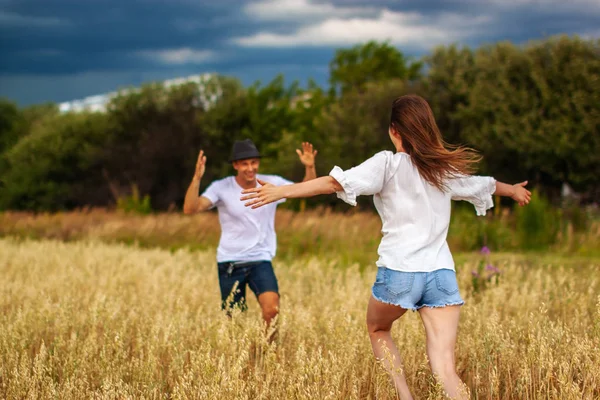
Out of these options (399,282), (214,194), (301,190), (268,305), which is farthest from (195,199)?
(399,282)

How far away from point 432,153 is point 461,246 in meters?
10.1

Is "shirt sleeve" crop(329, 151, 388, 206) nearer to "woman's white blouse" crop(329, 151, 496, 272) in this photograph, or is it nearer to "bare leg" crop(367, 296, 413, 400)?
"woman's white blouse" crop(329, 151, 496, 272)

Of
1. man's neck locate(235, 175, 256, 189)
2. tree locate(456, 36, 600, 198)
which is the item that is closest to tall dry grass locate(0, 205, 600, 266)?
man's neck locate(235, 175, 256, 189)

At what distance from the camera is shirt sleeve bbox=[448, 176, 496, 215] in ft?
12.6

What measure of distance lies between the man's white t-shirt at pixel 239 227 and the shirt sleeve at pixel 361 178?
7.47 ft

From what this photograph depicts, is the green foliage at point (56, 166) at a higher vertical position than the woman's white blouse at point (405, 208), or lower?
lower

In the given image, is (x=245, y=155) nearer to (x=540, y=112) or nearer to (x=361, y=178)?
(x=361, y=178)

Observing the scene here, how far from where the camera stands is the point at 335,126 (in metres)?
30.0

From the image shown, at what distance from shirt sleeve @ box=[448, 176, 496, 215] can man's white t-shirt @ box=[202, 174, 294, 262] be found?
222 cm

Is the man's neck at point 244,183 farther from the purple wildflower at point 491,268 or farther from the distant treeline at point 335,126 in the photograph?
the distant treeline at point 335,126

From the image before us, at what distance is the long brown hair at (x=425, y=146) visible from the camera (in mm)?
3715

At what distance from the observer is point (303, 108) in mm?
40438

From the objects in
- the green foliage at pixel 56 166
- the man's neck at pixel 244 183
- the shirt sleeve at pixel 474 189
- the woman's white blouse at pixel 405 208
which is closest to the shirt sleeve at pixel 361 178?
the woman's white blouse at pixel 405 208

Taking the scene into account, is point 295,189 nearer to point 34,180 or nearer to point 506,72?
point 506,72
